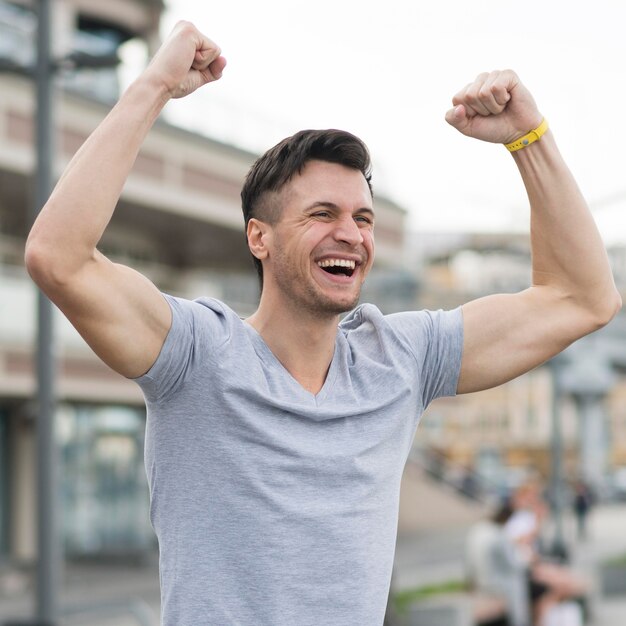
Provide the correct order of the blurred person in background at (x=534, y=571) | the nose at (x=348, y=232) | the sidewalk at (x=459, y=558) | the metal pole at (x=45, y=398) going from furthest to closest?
1. the sidewalk at (x=459, y=558)
2. the blurred person in background at (x=534, y=571)
3. the metal pole at (x=45, y=398)
4. the nose at (x=348, y=232)

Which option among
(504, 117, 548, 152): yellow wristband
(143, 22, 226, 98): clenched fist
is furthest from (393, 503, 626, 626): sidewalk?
(143, 22, 226, 98): clenched fist

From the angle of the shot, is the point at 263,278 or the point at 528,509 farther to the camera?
the point at 528,509

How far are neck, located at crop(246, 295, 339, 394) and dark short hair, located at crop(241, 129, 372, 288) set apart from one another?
0.20m

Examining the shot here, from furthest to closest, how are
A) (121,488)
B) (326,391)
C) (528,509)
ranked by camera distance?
(121,488) → (528,509) → (326,391)

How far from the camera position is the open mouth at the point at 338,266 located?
2334 mm

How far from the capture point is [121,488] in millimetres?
24188

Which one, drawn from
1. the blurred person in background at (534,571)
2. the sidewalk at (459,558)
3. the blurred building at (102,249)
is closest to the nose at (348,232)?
the blurred person in background at (534,571)

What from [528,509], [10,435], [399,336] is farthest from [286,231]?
[10,435]

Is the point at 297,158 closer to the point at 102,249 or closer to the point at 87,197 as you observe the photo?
the point at 87,197

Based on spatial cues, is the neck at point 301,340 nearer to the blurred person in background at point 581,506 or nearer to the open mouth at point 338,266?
the open mouth at point 338,266

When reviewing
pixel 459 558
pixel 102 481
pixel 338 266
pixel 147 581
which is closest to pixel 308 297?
pixel 338 266

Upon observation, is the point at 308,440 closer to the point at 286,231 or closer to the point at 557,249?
the point at 286,231

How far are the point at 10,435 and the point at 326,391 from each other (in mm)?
21184

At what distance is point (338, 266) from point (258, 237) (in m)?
0.22
